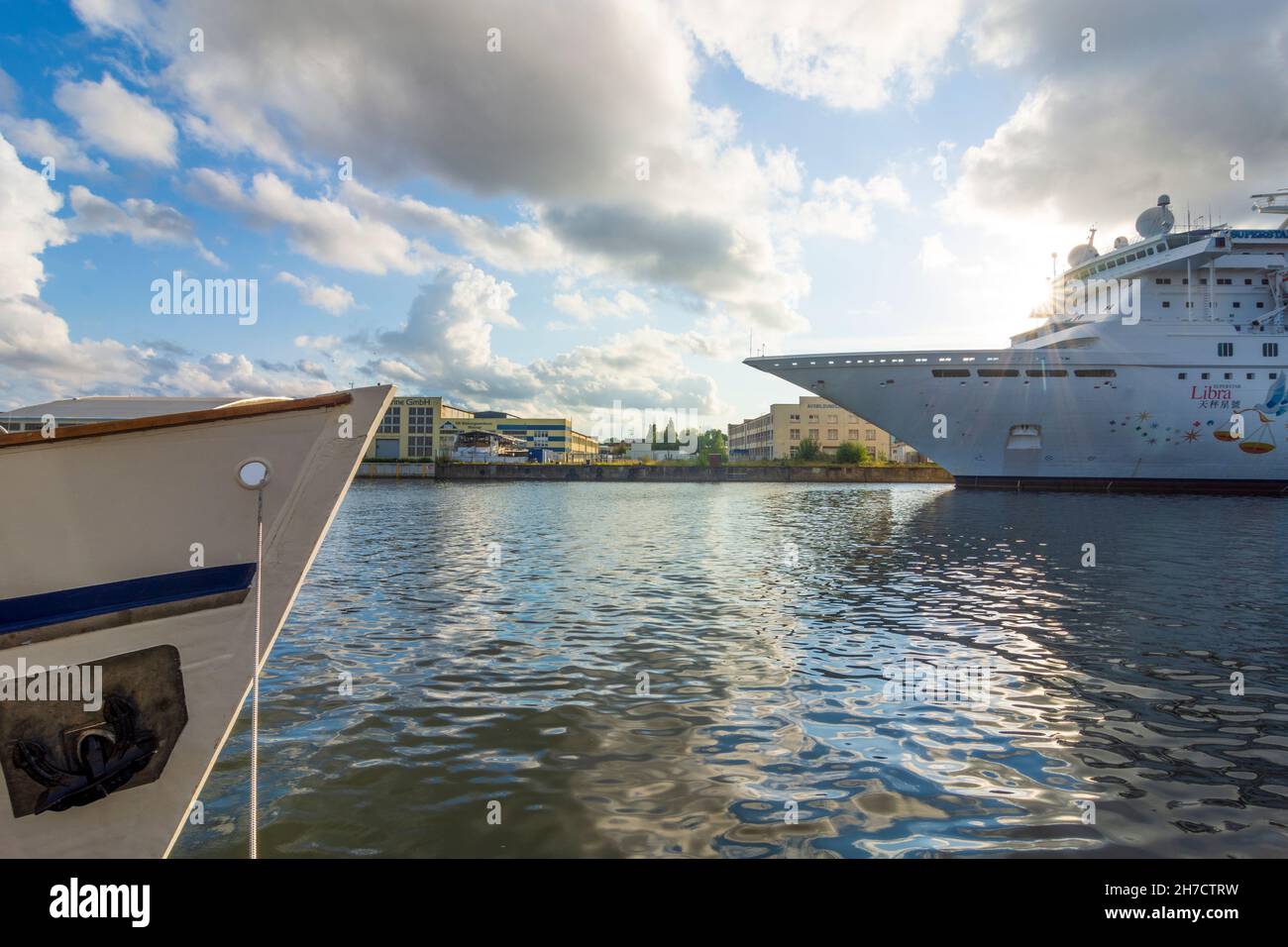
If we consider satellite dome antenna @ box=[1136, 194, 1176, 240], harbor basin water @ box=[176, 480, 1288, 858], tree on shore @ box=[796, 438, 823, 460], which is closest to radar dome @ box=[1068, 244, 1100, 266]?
satellite dome antenna @ box=[1136, 194, 1176, 240]

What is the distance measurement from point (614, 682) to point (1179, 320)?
4879cm

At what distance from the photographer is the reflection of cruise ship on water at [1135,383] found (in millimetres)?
38625

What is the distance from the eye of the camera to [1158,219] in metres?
43.3

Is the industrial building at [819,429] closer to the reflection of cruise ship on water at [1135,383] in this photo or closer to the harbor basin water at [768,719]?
the reflection of cruise ship on water at [1135,383]

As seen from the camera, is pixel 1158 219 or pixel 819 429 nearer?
pixel 1158 219

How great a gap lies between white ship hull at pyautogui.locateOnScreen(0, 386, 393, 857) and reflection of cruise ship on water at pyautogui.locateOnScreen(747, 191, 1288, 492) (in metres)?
39.7

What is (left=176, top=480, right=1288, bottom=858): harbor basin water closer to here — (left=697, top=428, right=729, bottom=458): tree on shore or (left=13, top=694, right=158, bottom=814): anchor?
(left=13, top=694, right=158, bottom=814): anchor

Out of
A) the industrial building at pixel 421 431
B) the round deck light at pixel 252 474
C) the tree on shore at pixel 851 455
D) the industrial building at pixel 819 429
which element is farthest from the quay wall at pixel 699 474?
the round deck light at pixel 252 474

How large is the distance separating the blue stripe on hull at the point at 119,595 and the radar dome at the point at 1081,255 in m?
58.8

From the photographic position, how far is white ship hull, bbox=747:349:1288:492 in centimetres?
3862

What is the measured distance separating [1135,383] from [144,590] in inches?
1900

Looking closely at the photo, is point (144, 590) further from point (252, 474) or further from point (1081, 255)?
point (1081, 255)

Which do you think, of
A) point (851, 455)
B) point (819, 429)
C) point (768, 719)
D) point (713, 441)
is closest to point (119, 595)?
point (768, 719)
